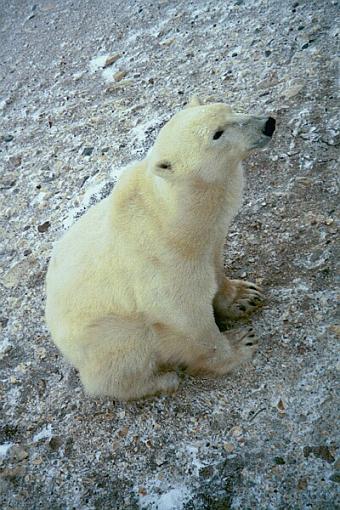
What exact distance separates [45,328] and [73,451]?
869 millimetres

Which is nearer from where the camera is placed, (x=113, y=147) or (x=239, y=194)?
(x=239, y=194)

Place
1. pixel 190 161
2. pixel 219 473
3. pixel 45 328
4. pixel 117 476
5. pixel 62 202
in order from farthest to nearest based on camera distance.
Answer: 1. pixel 62 202
2. pixel 45 328
3. pixel 117 476
4. pixel 219 473
5. pixel 190 161

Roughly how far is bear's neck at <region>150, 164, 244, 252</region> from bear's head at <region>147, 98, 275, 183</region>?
0.05m

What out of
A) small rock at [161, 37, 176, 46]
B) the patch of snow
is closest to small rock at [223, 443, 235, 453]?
the patch of snow

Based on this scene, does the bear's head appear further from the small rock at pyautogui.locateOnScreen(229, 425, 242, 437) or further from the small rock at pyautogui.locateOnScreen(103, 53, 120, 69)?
the small rock at pyautogui.locateOnScreen(103, 53, 120, 69)

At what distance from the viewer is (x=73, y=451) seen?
2674 mm

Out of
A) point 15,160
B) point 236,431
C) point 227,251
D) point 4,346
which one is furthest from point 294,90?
point 4,346

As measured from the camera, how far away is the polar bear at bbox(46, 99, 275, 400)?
7.23ft

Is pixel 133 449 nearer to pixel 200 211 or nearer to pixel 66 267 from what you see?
pixel 66 267

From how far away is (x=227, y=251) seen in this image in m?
3.25

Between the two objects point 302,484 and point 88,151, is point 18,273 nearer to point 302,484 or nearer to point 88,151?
point 88,151

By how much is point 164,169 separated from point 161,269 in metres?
0.47

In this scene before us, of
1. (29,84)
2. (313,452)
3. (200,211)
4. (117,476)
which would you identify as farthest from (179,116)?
(29,84)

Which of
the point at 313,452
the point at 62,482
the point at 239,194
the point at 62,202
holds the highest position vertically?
the point at 239,194
